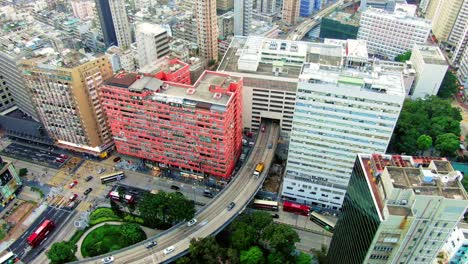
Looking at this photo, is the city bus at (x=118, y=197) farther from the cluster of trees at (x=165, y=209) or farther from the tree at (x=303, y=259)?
the tree at (x=303, y=259)

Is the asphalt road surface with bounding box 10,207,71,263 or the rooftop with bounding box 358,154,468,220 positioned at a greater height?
the rooftop with bounding box 358,154,468,220

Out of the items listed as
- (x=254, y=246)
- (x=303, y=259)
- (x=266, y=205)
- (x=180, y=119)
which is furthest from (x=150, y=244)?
(x=303, y=259)

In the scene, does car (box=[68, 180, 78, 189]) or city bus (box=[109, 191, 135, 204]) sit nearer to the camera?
city bus (box=[109, 191, 135, 204])

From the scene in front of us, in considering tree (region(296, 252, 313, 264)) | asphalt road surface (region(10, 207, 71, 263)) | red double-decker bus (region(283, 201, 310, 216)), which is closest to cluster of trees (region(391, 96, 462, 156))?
red double-decker bus (region(283, 201, 310, 216))

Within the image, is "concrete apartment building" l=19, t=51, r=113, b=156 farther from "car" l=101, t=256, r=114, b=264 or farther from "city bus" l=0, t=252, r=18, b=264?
"car" l=101, t=256, r=114, b=264

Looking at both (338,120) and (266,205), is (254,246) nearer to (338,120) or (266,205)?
(266,205)

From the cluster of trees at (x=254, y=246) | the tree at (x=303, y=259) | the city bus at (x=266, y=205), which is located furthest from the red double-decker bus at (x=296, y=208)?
the tree at (x=303, y=259)

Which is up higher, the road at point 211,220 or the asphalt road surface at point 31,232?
the road at point 211,220

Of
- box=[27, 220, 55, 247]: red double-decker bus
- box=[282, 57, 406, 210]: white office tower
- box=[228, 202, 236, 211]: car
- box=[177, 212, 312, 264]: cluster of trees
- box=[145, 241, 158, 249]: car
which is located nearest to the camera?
box=[282, 57, 406, 210]: white office tower
